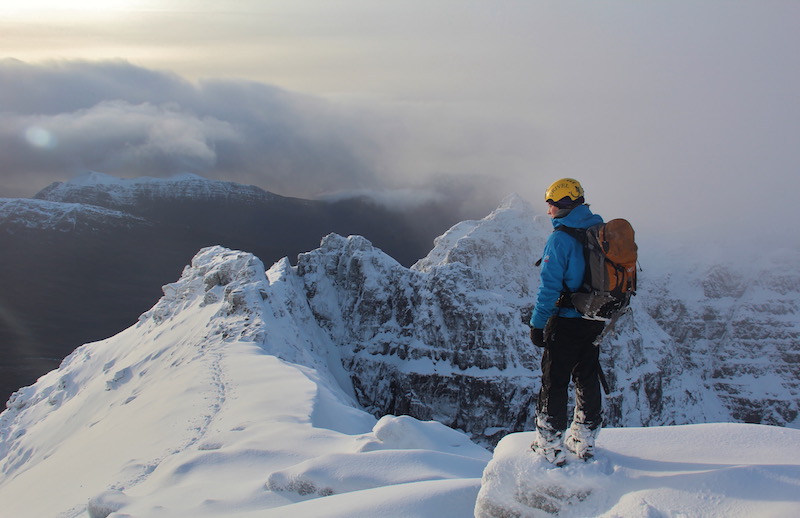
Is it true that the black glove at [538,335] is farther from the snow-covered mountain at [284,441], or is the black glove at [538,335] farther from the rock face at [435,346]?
the rock face at [435,346]

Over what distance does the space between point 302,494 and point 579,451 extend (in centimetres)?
542

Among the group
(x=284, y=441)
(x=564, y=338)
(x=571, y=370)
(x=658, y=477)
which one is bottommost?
(x=284, y=441)

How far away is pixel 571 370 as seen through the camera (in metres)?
8.72

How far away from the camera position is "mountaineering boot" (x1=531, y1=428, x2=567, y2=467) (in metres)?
8.12

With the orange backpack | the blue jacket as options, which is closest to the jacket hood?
the blue jacket

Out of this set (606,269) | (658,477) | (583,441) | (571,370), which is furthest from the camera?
(571,370)

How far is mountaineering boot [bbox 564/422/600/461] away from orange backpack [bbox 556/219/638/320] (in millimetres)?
1739

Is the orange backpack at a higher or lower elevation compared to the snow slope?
higher

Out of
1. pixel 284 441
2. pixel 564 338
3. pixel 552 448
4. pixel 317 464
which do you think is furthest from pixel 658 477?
pixel 284 441

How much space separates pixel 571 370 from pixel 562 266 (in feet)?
5.83

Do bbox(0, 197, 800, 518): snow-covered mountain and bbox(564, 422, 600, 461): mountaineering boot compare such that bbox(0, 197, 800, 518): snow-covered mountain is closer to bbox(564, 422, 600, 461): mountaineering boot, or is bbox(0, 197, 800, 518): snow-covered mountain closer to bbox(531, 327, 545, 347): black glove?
bbox(564, 422, 600, 461): mountaineering boot

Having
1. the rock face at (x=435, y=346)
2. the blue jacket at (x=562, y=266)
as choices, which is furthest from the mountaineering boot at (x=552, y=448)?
the rock face at (x=435, y=346)

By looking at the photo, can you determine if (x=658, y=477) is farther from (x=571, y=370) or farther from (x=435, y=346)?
(x=435, y=346)

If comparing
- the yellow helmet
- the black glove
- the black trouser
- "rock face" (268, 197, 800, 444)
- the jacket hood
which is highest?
the yellow helmet
